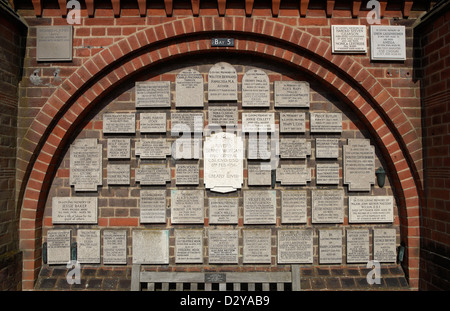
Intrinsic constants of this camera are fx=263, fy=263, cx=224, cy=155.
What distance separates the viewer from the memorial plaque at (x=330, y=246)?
11.8 ft

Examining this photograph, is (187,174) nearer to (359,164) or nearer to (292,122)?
(292,122)

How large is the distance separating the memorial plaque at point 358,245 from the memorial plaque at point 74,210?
11.5 feet

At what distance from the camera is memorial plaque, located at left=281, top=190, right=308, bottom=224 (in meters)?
3.62

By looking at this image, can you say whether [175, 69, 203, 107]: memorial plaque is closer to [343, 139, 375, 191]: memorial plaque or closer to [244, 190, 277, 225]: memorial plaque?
[244, 190, 277, 225]: memorial plaque

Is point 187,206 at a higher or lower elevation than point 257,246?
higher

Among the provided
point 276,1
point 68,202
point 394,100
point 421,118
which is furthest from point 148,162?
point 421,118

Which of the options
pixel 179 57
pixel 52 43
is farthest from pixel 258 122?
pixel 52 43

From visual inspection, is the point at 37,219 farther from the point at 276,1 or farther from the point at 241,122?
the point at 276,1

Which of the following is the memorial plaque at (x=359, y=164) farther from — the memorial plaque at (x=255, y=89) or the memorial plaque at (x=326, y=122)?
the memorial plaque at (x=255, y=89)

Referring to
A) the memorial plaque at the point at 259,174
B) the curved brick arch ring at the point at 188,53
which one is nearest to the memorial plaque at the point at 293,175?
the memorial plaque at the point at 259,174

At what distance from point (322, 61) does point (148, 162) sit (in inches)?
108

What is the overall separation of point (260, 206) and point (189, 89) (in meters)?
1.90

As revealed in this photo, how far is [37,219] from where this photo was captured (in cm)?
350

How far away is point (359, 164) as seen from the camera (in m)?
3.65
